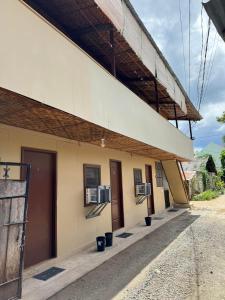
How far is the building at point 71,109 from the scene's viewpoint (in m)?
3.64

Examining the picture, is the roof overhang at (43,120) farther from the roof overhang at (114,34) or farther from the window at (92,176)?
the roof overhang at (114,34)

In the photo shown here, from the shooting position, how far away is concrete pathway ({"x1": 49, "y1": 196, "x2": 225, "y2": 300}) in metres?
4.25

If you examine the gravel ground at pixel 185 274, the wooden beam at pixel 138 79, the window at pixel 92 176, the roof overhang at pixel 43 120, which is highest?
the wooden beam at pixel 138 79

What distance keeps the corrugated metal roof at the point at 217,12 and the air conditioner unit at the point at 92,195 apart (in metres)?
5.61

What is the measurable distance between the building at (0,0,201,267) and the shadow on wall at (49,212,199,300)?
125cm

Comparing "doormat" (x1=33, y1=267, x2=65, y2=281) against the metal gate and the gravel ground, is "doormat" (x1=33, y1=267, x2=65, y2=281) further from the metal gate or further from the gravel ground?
the gravel ground

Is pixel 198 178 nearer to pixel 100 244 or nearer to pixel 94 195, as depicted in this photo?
pixel 94 195

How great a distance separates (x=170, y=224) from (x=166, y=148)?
3382 mm

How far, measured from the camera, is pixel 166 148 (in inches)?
391

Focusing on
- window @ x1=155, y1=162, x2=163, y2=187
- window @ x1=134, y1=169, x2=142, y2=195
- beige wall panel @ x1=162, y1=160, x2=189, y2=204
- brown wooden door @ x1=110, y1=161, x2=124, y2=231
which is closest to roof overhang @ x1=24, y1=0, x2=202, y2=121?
brown wooden door @ x1=110, y1=161, x2=124, y2=231

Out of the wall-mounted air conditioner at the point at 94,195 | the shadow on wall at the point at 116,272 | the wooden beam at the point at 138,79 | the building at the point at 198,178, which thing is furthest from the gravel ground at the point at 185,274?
the building at the point at 198,178

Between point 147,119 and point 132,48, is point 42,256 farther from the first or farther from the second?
point 132,48

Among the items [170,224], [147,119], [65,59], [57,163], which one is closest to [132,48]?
[147,119]

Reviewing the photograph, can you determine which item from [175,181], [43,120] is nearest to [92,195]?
[43,120]
